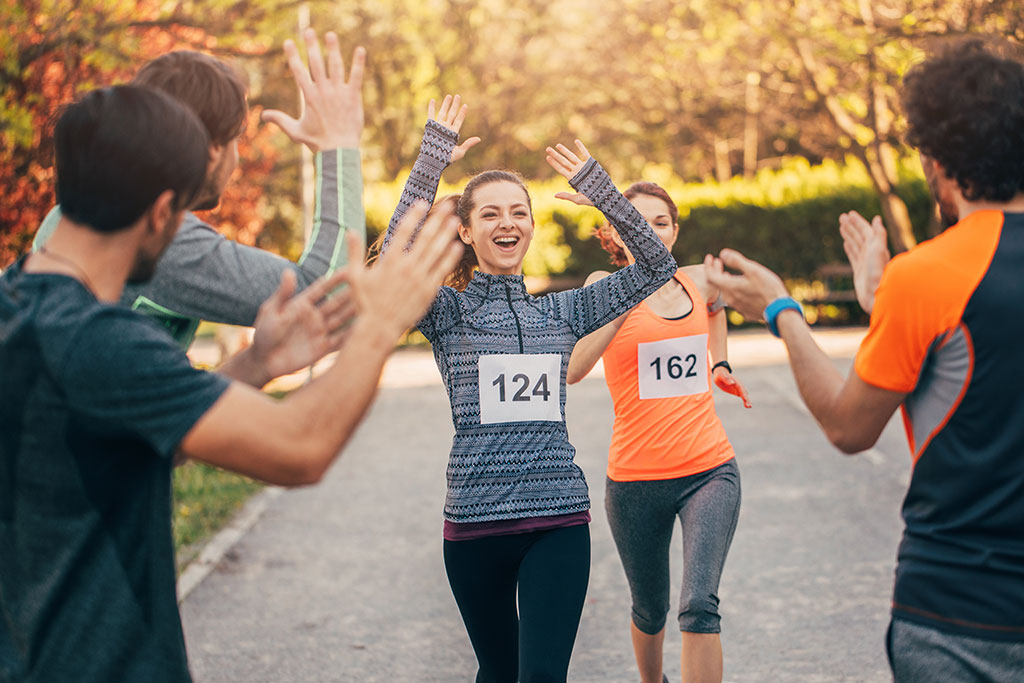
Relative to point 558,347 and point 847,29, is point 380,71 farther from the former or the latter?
point 558,347

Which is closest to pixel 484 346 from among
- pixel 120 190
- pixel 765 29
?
pixel 120 190

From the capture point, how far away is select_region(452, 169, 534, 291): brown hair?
4.18 metres

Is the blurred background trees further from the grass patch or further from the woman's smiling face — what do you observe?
the grass patch

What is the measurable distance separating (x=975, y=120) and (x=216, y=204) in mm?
1537

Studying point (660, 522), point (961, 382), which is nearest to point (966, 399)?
point (961, 382)

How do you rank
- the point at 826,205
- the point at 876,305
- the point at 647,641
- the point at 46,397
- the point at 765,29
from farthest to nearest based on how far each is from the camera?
1. the point at 826,205
2. the point at 765,29
3. the point at 647,641
4. the point at 876,305
5. the point at 46,397

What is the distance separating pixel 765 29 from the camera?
16141mm

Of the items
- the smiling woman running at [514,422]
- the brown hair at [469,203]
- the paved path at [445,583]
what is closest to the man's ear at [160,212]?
A: the smiling woman running at [514,422]

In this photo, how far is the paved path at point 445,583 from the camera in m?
5.50

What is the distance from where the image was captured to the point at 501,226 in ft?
13.2

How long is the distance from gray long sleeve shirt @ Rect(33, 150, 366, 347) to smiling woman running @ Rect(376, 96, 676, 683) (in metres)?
1.23

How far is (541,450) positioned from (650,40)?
21.9 m

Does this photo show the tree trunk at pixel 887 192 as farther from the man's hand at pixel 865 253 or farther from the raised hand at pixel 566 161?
the man's hand at pixel 865 253

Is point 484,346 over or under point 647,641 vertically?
over
